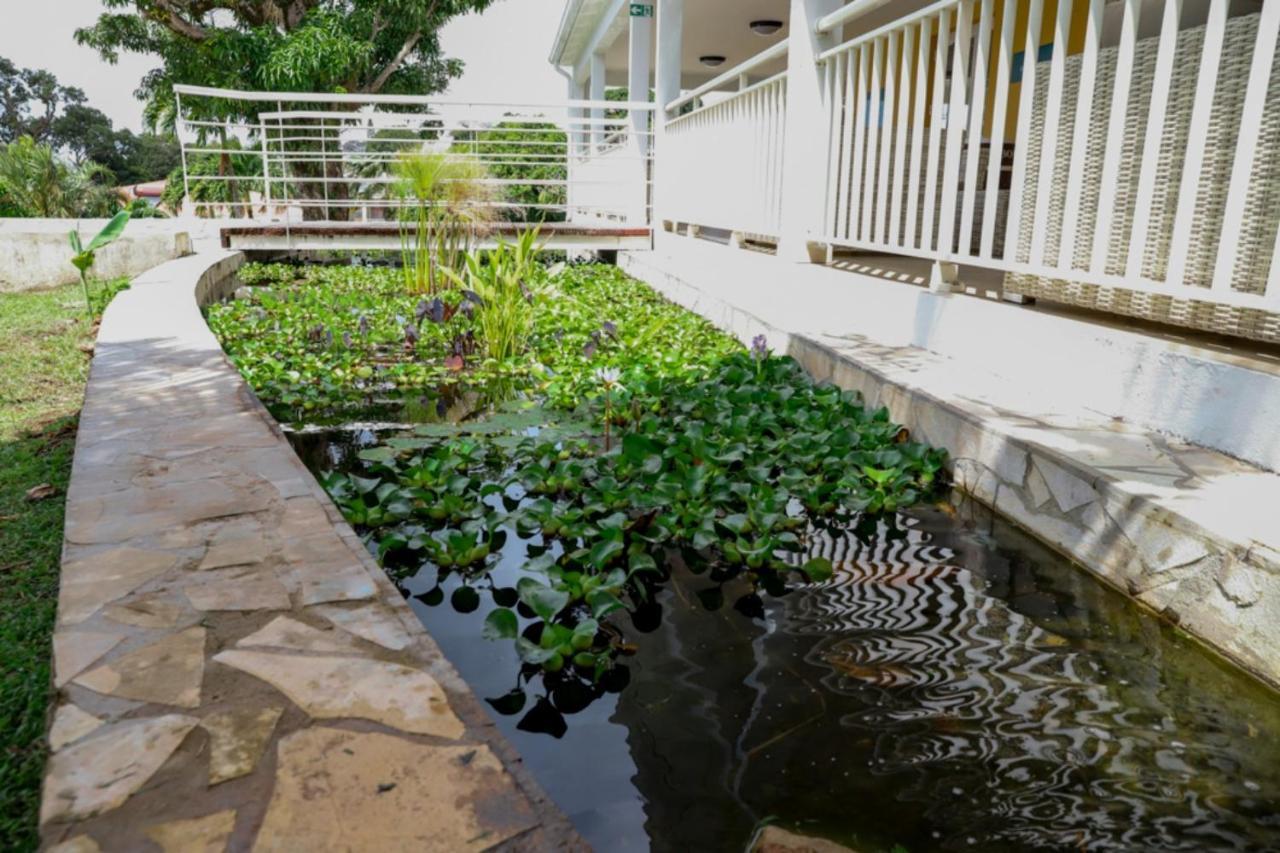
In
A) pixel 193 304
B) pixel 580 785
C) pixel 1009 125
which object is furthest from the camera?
pixel 1009 125

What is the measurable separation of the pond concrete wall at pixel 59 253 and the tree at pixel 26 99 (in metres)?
38.0

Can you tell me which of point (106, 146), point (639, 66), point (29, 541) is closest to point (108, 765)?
point (29, 541)

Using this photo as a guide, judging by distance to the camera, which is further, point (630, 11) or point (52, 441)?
point (630, 11)

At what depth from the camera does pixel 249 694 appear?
1470 millimetres

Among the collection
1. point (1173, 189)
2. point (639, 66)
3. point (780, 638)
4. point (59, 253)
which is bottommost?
point (780, 638)

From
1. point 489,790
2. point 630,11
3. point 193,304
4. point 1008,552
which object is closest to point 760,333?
point 1008,552

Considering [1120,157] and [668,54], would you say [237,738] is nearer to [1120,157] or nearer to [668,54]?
[1120,157]

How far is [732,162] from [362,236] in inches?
180

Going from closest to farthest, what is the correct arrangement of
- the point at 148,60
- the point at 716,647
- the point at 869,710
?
the point at 869,710 → the point at 716,647 → the point at 148,60

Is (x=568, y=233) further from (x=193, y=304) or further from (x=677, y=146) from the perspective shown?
(x=193, y=304)

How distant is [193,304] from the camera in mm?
5504

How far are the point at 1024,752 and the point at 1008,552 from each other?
3.25 feet

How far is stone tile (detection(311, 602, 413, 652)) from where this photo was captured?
5.35 ft

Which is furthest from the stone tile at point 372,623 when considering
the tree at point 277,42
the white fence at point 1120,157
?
the tree at point 277,42
